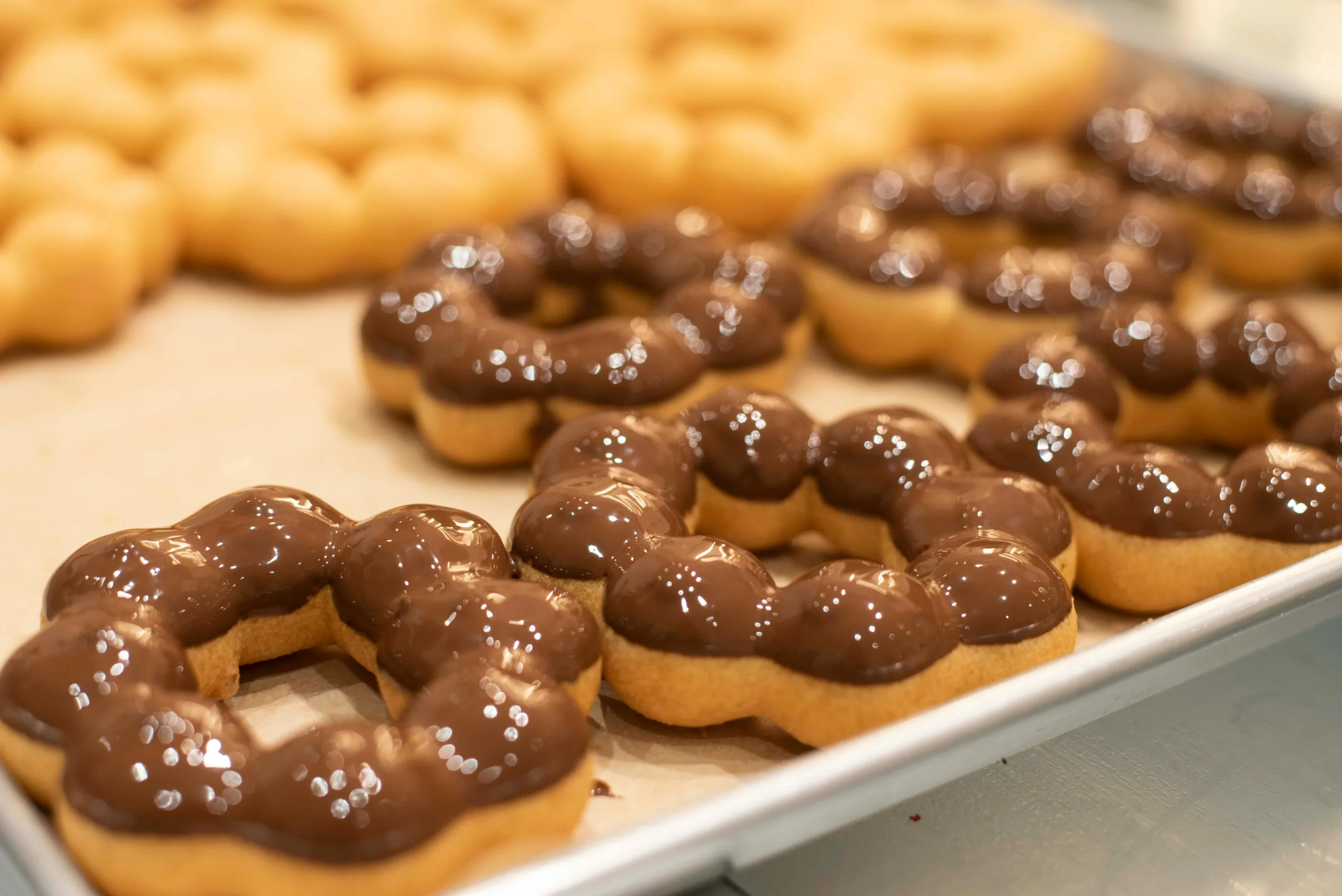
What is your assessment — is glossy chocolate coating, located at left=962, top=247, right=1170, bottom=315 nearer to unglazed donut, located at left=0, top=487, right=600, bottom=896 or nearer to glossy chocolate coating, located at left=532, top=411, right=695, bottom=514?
glossy chocolate coating, located at left=532, top=411, right=695, bottom=514

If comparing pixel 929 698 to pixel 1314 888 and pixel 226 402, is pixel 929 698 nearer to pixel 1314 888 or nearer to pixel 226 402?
pixel 1314 888

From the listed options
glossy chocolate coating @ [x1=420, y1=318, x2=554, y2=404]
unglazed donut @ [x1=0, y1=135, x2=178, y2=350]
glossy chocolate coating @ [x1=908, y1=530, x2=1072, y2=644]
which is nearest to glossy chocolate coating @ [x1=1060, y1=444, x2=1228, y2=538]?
glossy chocolate coating @ [x1=908, y1=530, x2=1072, y2=644]

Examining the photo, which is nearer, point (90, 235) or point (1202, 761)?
point (1202, 761)

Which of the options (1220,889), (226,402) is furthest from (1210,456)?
(226,402)

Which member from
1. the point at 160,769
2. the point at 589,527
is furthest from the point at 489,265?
the point at 160,769

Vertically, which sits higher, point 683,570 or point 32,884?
point 683,570
